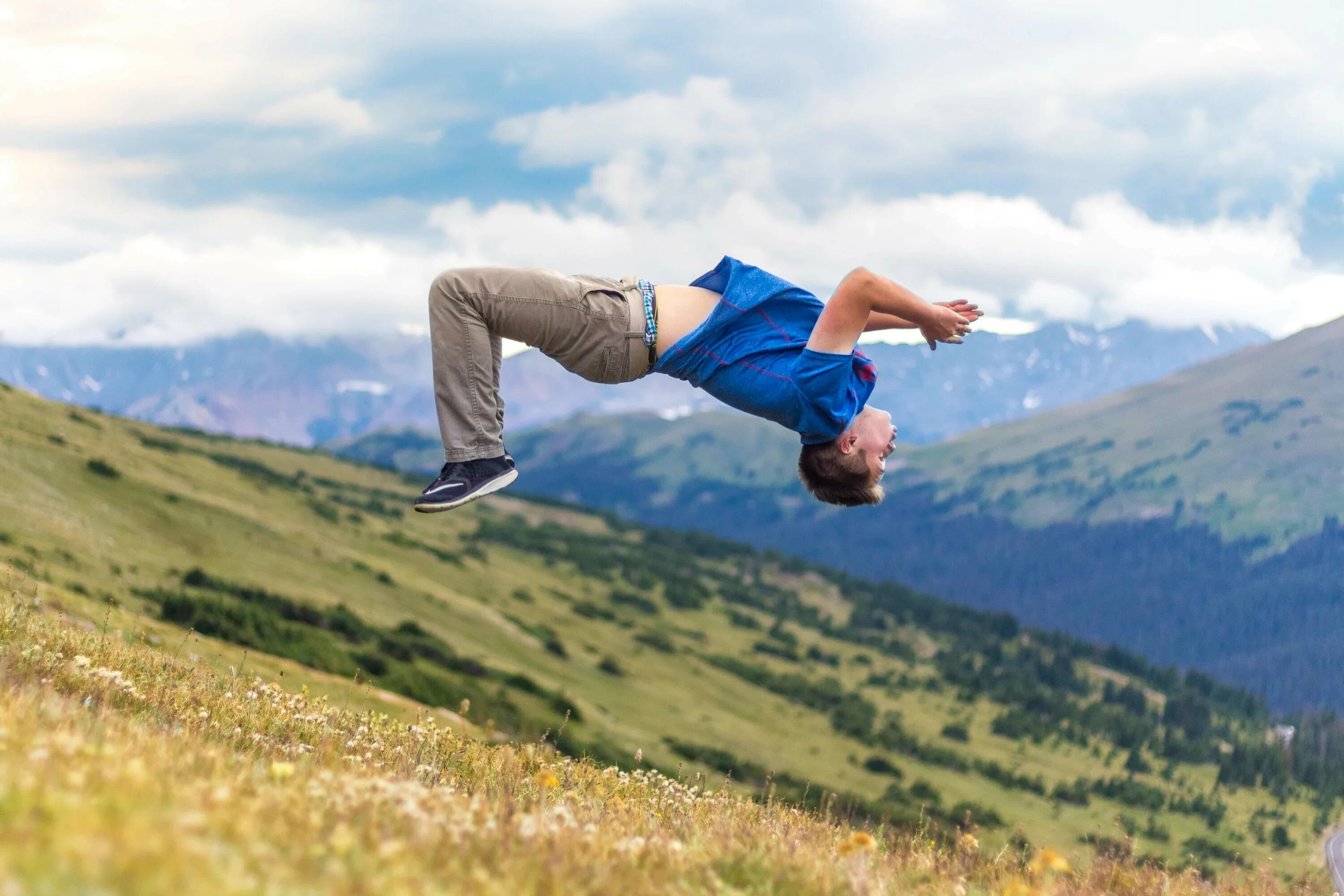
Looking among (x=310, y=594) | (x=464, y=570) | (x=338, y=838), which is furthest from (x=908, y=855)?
(x=464, y=570)

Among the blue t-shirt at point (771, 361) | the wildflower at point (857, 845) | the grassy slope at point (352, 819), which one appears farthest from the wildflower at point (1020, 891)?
the blue t-shirt at point (771, 361)

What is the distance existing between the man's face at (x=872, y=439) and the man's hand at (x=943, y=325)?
0.88m

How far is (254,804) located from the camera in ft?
17.5

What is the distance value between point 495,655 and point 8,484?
5671 centimetres

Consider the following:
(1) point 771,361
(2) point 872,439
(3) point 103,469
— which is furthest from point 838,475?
(3) point 103,469

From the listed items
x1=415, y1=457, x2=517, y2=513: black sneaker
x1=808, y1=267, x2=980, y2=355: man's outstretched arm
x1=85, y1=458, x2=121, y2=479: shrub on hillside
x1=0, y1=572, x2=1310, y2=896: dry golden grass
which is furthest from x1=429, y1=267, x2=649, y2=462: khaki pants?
x1=85, y1=458, x2=121, y2=479: shrub on hillside

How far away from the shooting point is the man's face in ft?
33.5

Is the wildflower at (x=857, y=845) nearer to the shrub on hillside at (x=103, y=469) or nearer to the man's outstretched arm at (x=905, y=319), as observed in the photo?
the man's outstretched arm at (x=905, y=319)

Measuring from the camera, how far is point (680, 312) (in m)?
10.2

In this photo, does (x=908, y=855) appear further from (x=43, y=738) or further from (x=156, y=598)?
(x=156, y=598)

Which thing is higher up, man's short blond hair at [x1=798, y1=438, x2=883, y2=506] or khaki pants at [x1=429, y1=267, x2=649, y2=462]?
khaki pants at [x1=429, y1=267, x2=649, y2=462]

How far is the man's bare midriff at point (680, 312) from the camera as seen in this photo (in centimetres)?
1015

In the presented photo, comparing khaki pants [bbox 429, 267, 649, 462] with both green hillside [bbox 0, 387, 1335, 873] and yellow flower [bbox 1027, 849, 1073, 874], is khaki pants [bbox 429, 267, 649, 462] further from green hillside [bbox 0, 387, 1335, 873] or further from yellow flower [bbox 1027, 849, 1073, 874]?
yellow flower [bbox 1027, 849, 1073, 874]

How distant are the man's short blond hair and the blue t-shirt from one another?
22 centimetres
